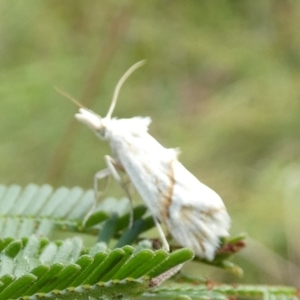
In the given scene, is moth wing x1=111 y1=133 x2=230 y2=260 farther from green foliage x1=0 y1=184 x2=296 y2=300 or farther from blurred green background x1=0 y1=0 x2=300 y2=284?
blurred green background x1=0 y1=0 x2=300 y2=284

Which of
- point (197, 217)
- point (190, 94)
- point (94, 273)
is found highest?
point (190, 94)

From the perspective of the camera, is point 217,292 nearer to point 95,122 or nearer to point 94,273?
point 94,273

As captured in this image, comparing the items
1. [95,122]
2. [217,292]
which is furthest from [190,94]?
[217,292]

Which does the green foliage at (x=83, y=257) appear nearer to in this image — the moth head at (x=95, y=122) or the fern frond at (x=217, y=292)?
the fern frond at (x=217, y=292)

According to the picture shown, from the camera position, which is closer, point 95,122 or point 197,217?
point 197,217

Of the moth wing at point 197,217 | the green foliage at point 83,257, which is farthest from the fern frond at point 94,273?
the moth wing at point 197,217

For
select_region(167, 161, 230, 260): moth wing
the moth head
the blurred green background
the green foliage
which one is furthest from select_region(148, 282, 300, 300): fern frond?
the blurred green background
